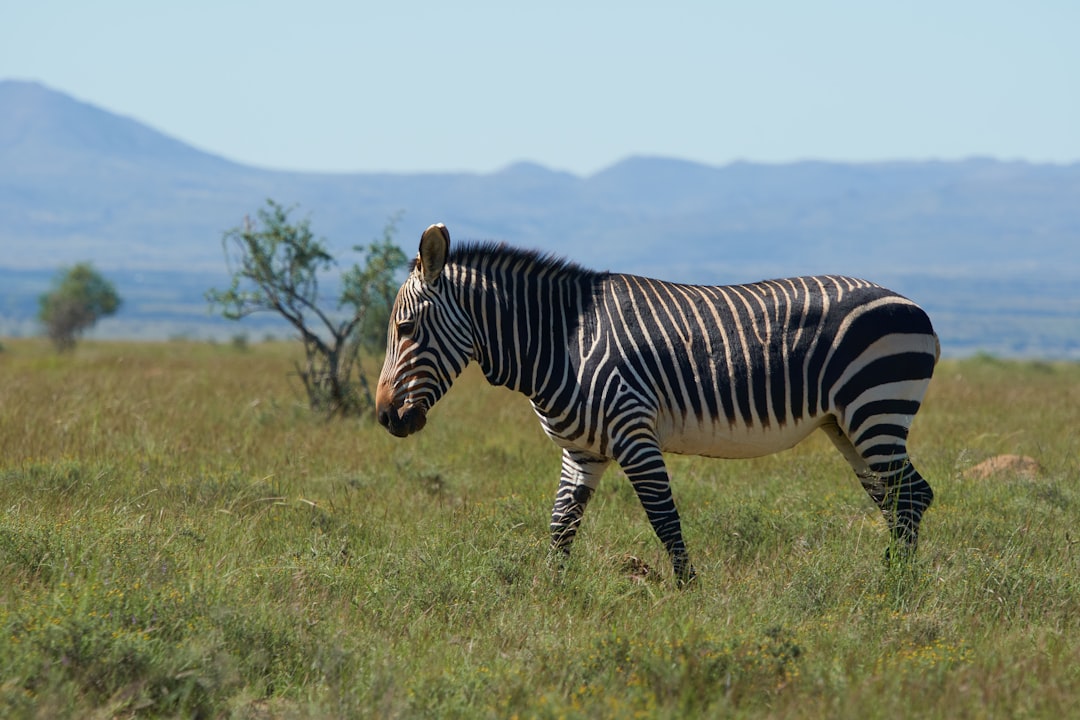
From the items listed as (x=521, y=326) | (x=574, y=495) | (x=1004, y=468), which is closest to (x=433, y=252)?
(x=521, y=326)

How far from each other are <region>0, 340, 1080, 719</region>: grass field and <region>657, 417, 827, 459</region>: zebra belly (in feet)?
2.33

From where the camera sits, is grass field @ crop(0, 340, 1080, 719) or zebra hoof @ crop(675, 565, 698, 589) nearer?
grass field @ crop(0, 340, 1080, 719)

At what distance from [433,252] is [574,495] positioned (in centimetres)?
170

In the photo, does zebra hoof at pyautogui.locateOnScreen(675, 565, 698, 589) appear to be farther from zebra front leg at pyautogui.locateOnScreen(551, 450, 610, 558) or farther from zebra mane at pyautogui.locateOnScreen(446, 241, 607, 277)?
zebra mane at pyautogui.locateOnScreen(446, 241, 607, 277)

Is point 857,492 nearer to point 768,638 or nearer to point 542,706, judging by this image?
point 768,638

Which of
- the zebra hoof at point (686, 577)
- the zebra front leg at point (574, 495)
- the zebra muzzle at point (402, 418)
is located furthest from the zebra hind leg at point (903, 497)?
the zebra muzzle at point (402, 418)

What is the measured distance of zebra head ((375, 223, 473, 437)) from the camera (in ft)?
22.7

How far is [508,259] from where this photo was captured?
7.40 meters

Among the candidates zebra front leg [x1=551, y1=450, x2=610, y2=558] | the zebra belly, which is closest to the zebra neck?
zebra front leg [x1=551, y1=450, x2=610, y2=558]

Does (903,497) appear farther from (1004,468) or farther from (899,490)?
(1004,468)

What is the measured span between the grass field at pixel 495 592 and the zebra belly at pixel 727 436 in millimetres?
Answer: 709

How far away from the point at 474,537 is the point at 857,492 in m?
3.36

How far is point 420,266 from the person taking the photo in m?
7.08

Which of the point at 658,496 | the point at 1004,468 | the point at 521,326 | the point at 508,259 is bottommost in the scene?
the point at 1004,468
